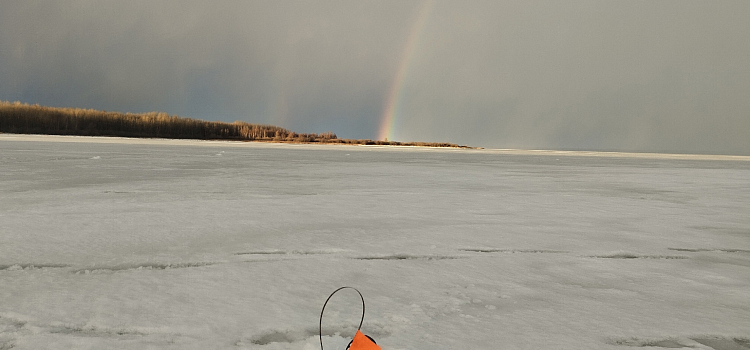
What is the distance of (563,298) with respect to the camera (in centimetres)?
226

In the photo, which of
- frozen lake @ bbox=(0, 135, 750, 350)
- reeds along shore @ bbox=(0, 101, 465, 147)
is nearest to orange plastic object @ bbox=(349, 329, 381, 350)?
frozen lake @ bbox=(0, 135, 750, 350)

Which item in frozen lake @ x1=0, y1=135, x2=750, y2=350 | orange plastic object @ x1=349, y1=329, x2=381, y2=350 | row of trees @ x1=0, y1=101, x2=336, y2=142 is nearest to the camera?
orange plastic object @ x1=349, y1=329, x2=381, y2=350

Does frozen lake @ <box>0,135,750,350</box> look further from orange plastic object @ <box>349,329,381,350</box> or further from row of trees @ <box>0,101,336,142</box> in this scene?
row of trees @ <box>0,101,336,142</box>

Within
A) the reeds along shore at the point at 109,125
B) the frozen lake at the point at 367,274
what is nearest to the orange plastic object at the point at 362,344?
the frozen lake at the point at 367,274

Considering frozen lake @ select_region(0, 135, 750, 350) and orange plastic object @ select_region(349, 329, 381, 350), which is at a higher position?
orange plastic object @ select_region(349, 329, 381, 350)

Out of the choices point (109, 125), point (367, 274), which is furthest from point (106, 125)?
point (367, 274)

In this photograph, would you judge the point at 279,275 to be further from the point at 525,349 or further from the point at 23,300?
the point at 525,349

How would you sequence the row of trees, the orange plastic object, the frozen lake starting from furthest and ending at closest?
the row of trees
the frozen lake
the orange plastic object

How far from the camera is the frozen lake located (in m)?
1.82

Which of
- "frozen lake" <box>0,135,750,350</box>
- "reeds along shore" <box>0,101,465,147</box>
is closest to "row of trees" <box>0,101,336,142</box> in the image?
"reeds along shore" <box>0,101,465,147</box>

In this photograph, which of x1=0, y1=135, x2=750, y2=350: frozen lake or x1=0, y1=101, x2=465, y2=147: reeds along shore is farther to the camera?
x1=0, y1=101, x2=465, y2=147: reeds along shore

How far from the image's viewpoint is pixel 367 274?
8.55 ft

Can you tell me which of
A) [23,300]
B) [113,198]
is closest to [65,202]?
[113,198]

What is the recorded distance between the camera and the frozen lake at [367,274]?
71.6 inches
